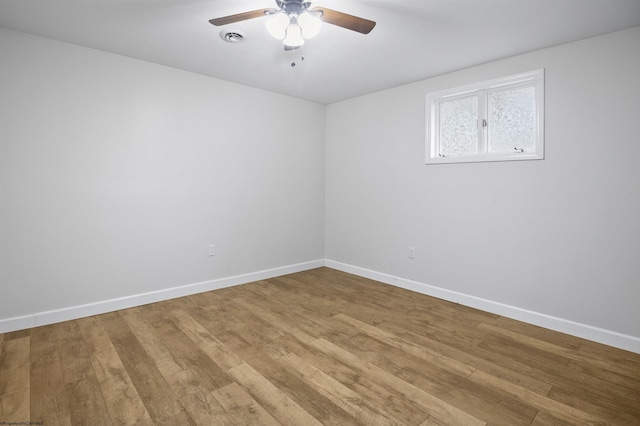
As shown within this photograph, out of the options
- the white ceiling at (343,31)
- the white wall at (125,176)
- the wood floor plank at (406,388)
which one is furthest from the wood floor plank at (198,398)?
the white ceiling at (343,31)

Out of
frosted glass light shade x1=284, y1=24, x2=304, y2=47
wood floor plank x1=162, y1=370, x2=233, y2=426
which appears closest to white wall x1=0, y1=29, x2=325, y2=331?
wood floor plank x1=162, y1=370, x2=233, y2=426

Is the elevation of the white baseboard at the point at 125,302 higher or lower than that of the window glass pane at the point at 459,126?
lower

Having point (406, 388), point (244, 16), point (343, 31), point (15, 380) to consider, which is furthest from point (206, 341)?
point (343, 31)

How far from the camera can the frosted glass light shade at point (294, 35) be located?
2030 millimetres

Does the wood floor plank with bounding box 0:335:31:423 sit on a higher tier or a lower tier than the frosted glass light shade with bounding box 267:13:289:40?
lower

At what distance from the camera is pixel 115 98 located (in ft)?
9.93

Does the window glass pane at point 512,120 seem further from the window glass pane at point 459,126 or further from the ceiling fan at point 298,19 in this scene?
the ceiling fan at point 298,19

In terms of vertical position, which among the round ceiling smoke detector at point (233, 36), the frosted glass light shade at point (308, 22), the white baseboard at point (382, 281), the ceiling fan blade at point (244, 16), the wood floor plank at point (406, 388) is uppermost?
the round ceiling smoke detector at point (233, 36)

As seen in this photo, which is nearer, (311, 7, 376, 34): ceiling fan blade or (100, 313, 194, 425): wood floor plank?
(100, 313, 194, 425): wood floor plank

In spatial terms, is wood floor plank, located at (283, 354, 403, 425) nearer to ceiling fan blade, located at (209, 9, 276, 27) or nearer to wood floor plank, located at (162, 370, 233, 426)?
wood floor plank, located at (162, 370, 233, 426)

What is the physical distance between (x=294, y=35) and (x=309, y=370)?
7.19ft

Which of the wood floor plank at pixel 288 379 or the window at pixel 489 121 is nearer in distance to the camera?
the wood floor plank at pixel 288 379

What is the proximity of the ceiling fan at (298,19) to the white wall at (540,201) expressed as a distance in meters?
1.88

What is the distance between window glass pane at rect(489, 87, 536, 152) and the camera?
2.94 metres
